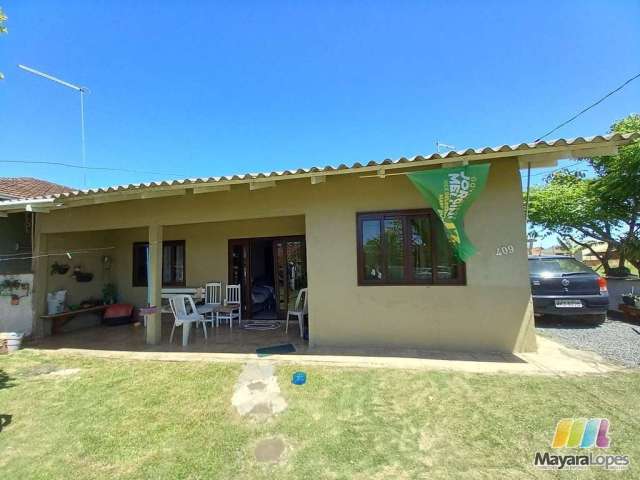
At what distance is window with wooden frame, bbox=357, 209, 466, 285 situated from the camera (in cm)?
532

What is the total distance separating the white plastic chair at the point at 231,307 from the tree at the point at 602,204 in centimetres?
1028

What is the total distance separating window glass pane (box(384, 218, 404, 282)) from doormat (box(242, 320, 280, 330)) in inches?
141

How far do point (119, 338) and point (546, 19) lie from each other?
12.0 m

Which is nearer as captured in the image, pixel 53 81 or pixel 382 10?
pixel 382 10

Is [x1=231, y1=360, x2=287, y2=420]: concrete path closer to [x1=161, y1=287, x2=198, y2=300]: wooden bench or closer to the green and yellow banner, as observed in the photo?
the green and yellow banner

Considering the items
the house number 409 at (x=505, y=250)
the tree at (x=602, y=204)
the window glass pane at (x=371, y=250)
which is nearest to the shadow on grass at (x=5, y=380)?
the window glass pane at (x=371, y=250)

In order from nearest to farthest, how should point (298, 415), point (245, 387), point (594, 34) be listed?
point (298, 415) → point (245, 387) → point (594, 34)

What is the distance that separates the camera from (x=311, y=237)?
5684 mm

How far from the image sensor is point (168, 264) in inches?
371

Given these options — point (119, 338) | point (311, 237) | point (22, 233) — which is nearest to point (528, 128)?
point (311, 237)

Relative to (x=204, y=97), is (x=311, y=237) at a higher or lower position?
lower

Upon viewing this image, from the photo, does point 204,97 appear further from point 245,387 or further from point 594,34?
point 594,34

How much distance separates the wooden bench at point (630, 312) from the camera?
7055mm

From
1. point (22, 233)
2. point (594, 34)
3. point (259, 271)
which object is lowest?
point (259, 271)
